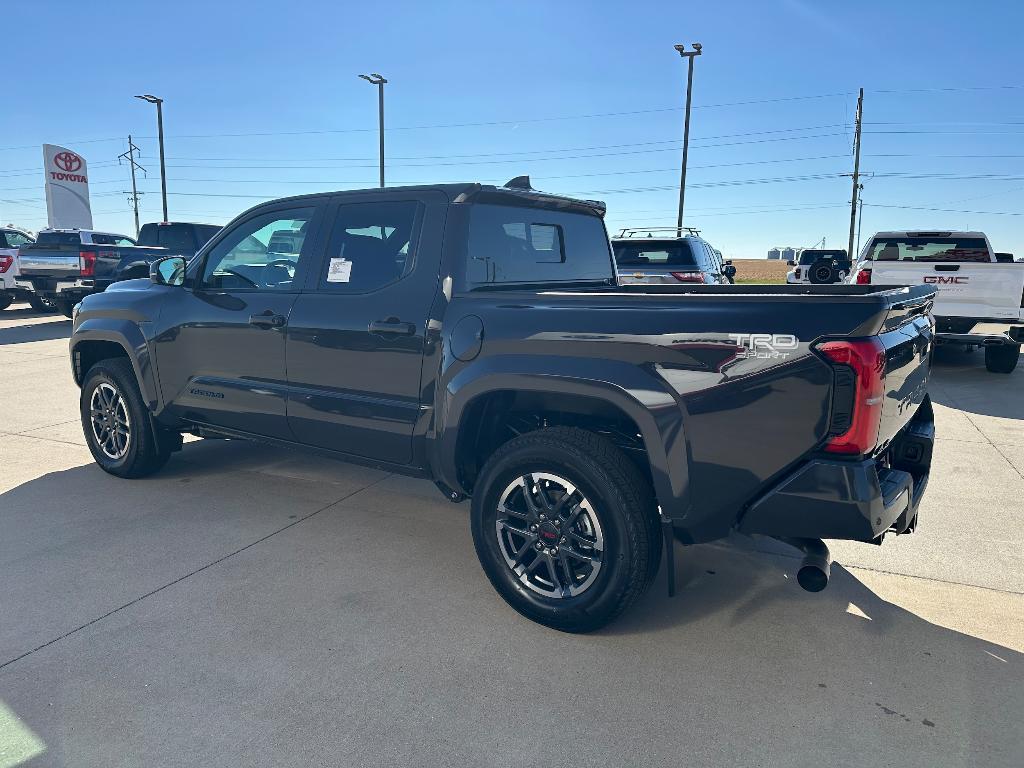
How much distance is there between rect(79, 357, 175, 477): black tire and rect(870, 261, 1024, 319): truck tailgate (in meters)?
7.98

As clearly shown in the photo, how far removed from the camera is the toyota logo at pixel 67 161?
4059cm

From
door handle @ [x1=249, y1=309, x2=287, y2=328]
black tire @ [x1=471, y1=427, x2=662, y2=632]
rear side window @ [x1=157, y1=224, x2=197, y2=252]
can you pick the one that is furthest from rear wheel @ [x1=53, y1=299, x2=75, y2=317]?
black tire @ [x1=471, y1=427, x2=662, y2=632]

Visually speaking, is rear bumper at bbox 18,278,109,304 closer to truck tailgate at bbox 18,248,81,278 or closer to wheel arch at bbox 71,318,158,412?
truck tailgate at bbox 18,248,81,278

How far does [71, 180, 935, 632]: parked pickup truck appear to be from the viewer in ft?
8.48

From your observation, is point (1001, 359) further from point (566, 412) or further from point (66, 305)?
point (66, 305)

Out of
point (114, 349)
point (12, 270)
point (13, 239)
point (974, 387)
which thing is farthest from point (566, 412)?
point (13, 239)

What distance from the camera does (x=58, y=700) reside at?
8.77 ft

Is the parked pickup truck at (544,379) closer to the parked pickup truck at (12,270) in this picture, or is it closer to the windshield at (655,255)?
the windshield at (655,255)

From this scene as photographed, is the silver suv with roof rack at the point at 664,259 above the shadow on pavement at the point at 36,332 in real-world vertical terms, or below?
above

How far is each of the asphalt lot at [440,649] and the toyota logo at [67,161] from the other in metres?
43.4

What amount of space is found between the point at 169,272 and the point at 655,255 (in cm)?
689

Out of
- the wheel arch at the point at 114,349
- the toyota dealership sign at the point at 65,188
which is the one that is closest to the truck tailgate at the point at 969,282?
the wheel arch at the point at 114,349

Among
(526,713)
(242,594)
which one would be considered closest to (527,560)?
(526,713)

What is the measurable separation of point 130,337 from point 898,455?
450 cm
